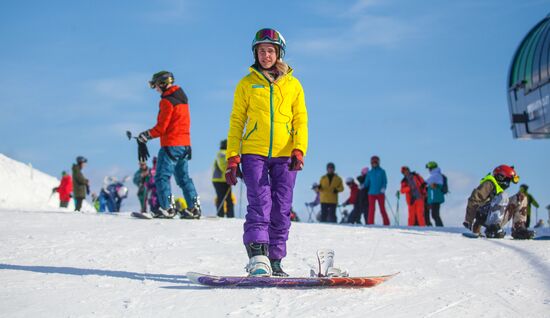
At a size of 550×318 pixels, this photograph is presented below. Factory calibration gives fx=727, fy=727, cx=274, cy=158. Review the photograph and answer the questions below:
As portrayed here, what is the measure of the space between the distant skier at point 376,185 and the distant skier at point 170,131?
6.80 metres

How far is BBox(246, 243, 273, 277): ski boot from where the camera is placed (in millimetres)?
5109

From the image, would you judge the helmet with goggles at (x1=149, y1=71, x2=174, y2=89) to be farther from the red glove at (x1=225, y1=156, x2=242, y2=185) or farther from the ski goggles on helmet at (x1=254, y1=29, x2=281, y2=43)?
the red glove at (x1=225, y1=156, x2=242, y2=185)

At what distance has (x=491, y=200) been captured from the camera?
1026cm

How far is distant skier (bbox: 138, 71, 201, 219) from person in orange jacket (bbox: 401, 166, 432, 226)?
7.54m

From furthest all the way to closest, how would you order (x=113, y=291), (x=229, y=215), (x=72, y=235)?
(x=229, y=215), (x=72, y=235), (x=113, y=291)

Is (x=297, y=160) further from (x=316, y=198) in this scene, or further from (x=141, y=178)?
(x=316, y=198)

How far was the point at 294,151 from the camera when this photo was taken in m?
5.40

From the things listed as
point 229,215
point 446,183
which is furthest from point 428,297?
point 446,183

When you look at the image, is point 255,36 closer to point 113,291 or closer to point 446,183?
point 113,291

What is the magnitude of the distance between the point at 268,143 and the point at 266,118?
0.19 m

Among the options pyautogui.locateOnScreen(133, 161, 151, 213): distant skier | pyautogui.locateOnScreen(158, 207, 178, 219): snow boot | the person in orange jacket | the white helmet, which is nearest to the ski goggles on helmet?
pyautogui.locateOnScreen(158, 207, 178, 219): snow boot

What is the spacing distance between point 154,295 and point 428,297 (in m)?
1.80

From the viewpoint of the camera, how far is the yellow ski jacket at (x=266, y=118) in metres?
5.40

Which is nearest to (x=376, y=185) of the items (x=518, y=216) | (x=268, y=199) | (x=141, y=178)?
(x=141, y=178)
